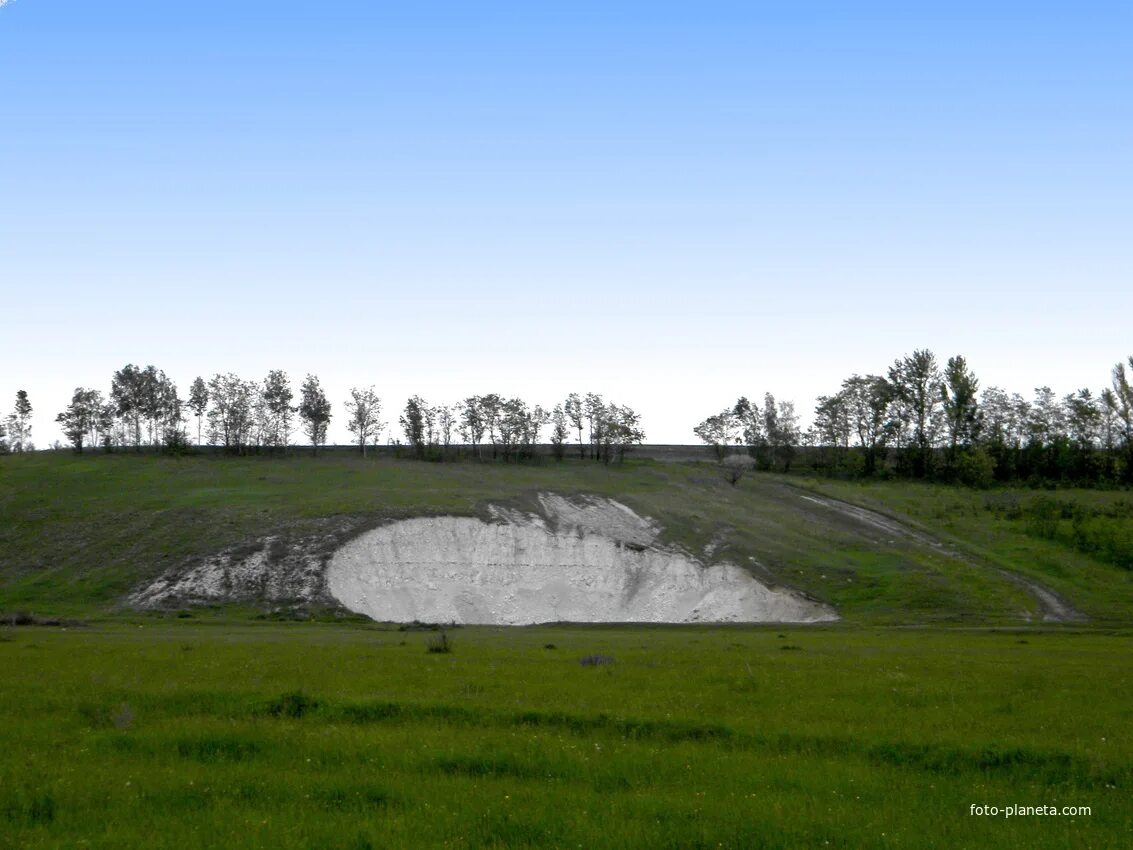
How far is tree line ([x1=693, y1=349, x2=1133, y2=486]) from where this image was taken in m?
140

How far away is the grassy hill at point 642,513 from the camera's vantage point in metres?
70.1

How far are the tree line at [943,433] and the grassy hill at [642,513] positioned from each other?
1764 cm

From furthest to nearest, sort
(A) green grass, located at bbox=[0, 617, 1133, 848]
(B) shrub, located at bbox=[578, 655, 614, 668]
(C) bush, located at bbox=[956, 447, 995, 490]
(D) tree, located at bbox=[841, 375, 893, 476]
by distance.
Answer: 1. (D) tree, located at bbox=[841, 375, 893, 476]
2. (C) bush, located at bbox=[956, 447, 995, 490]
3. (B) shrub, located at bbox=[578, 655, 614, 668]
4. (A) green grass, located at bbox=[0, 617, 1133, 848]

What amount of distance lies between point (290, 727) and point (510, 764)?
203 inches

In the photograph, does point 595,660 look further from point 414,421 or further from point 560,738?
point 414,421

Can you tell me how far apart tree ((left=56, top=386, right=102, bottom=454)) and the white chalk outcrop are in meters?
95.5

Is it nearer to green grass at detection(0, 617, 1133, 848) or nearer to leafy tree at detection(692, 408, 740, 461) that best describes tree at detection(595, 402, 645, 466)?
leafy tree at detection(692, 408, 740, 461)

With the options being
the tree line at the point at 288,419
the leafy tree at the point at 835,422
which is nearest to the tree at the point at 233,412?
the tree line at the point at 288,419

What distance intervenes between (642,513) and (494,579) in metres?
19.8

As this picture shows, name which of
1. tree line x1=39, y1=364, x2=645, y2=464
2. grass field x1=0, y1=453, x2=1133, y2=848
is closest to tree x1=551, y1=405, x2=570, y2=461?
tree line x1=39, y1=364, x2=645, y2=464

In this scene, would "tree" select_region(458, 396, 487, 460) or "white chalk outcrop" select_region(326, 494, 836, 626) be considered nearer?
"white chalk outcrop" select_region(326, 494, 836, 626)

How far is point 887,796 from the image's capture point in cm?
1447

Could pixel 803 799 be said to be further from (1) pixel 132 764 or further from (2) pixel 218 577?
(2) pixel 218 577

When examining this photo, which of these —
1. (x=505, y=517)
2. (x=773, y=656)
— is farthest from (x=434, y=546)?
(x=773, y=656)
